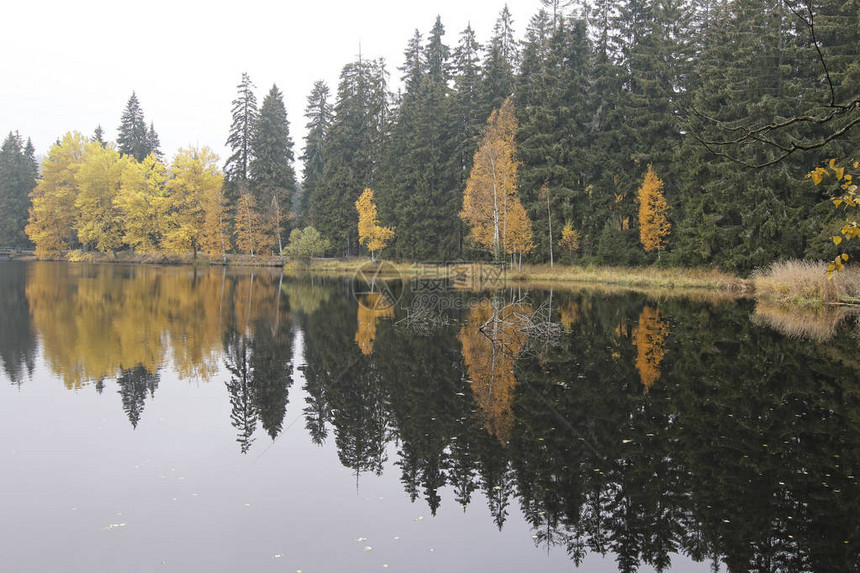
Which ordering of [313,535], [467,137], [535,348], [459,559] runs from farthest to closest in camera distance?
[467,137] → [535,348] → [313,535] → [459,559]

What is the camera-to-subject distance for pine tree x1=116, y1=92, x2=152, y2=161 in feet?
254

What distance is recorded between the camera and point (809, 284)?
85.9 feet

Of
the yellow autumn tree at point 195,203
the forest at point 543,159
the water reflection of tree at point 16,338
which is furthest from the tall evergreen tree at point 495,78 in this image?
the water reflection of tree at point 16,338

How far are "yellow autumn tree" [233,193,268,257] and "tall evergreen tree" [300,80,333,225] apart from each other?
726cm

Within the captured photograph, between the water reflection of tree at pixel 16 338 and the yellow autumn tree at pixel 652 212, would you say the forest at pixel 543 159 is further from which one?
the water reflection of tree at pixel 16 338

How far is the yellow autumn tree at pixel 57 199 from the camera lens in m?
66.0

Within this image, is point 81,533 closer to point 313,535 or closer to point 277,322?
point 313,535

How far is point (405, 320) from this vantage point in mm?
21828

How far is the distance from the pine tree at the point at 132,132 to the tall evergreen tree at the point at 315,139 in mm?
24652

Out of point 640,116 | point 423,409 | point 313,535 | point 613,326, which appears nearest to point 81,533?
point 313,535

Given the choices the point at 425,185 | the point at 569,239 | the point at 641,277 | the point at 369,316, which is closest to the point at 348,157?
the point at 425,185

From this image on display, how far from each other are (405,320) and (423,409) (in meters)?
11.6

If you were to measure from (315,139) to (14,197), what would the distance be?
42753mm

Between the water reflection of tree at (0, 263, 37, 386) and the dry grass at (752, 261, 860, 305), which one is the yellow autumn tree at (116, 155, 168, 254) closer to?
the water reflection of tree at (0, 263, 37, 386)
